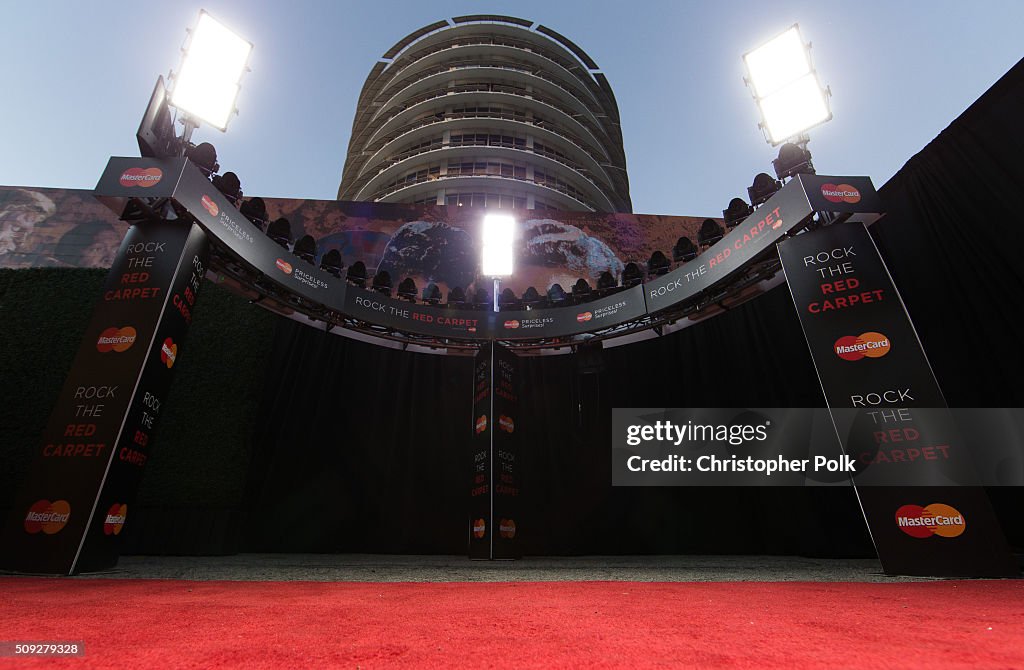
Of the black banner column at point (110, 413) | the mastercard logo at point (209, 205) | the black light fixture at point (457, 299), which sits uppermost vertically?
the black light fixture at point (457, 299)

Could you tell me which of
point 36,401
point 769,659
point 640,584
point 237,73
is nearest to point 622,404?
Result: point 640,584

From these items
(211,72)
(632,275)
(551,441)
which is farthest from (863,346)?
(211,72)

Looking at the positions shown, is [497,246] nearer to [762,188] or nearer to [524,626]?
[762,188]

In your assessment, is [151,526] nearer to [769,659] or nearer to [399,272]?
[399,272]

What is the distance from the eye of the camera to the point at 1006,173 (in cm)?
623

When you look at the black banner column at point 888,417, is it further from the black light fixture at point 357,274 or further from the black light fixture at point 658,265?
the black light fixture at point 357,274

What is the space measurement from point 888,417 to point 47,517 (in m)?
10.2

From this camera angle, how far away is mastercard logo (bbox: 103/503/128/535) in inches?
225

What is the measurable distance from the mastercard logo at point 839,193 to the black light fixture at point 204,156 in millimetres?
9940

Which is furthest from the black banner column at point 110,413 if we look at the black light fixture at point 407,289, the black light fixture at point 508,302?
the black light fixture at point 508,302

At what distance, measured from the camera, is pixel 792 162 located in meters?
7.79

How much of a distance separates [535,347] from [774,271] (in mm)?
5422

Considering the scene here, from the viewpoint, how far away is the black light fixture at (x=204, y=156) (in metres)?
7.86

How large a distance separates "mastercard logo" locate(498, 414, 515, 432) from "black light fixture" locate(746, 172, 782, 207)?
20.8ft
